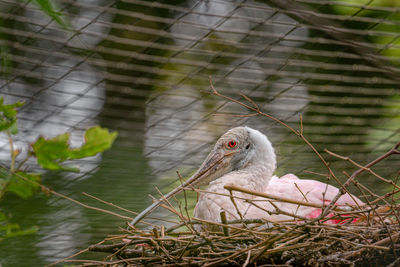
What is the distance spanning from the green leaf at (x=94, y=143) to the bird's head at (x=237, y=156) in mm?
1078

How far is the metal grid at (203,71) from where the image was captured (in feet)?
8.08

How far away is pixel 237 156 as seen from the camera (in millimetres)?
1991

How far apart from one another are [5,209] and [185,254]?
1.30 metres

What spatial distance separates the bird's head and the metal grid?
0.67 meters

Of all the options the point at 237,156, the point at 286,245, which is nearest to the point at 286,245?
the point at 286,245

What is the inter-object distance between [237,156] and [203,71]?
896 millimetres

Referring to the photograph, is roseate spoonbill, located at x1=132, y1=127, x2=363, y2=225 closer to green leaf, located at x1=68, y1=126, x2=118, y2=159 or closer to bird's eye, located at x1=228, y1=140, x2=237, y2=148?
bird's eye, located at x1=228, y1=140, x2=237, y2=148

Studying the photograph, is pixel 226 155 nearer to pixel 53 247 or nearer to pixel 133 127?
pixel 133 127

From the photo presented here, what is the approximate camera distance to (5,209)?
2.23m

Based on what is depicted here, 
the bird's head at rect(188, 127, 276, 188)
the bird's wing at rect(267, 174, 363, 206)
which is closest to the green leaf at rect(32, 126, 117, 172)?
the bird's wing at rect(267, 174, 363, 206)

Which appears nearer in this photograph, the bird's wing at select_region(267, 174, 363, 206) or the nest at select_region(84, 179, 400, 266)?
the nest at select_region(84, 179, 400, 266)

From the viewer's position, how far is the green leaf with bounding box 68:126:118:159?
2.76 feet

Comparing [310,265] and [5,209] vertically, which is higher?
[310,265]

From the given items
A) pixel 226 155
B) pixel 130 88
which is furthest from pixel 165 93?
pixel 226 155
